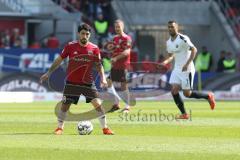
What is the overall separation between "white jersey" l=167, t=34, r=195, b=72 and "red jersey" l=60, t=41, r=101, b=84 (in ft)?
16.1

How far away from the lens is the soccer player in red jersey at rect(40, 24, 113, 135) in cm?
1556

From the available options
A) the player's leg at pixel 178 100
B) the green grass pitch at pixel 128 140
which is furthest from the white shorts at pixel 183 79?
the green grass pitch at pixel 128 140

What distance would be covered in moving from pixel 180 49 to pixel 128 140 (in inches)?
251

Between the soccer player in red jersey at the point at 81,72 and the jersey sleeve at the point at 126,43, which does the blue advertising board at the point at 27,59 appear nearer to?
the jersey sleeve at the point at 126,43

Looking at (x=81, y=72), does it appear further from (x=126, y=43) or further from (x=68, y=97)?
(x=126, y=43)

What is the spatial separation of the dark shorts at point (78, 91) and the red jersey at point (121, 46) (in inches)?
262


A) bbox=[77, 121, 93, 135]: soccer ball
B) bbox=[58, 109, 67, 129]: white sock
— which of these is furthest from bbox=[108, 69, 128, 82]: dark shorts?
bbox=[77, 121, 93, 135]: soccer ball

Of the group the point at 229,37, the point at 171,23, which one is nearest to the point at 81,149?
the point at 171,23

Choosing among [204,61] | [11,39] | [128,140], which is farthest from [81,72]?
[11,39]

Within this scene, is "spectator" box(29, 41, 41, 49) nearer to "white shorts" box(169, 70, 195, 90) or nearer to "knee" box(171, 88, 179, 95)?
"white shorts" box(169, 70, 195, 90)

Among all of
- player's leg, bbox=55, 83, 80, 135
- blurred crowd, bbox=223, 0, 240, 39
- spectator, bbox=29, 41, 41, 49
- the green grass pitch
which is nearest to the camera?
the green grass pitch

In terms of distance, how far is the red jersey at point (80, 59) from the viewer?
15.6 m

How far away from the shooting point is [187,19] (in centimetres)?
4238

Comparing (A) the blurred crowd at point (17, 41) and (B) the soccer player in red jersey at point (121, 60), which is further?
(A) the blurred crowd at point (17, 41)
